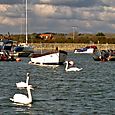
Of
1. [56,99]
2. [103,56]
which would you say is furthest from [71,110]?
[103,56]

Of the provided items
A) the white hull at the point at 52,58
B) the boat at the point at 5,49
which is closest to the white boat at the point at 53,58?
the white hull at the point at 52,58

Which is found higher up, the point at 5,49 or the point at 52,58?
the point at 5,49

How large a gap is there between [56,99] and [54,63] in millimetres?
48170

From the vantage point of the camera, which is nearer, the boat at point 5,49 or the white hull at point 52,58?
the white hull at point 52,58

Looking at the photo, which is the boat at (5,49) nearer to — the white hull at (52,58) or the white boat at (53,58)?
the white boat at (53,58)

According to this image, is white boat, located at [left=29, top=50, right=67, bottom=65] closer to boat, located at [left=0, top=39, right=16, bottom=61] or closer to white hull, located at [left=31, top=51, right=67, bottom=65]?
white hull, located at [left=31, top=51, right=67, bottom=65]

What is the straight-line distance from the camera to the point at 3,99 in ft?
121

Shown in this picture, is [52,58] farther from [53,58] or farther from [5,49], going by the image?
[5,49]

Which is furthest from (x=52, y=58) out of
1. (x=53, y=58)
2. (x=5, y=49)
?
(x=5, y=49)

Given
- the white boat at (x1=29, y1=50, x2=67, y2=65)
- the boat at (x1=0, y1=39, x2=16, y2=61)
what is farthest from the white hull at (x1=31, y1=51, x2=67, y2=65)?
the boat at (x1=0, y1=39, x2=16, y2=61)

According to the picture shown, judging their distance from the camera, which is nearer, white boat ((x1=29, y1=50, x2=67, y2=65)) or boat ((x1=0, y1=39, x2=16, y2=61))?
white boat ((x1=29, y1=50, x2=67, y2=65))

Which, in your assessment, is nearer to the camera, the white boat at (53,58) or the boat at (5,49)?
the white boat at (53,58)

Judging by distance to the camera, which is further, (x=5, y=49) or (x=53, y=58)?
(x=5, y=49)

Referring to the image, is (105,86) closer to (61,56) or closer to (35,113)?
(35,113)
